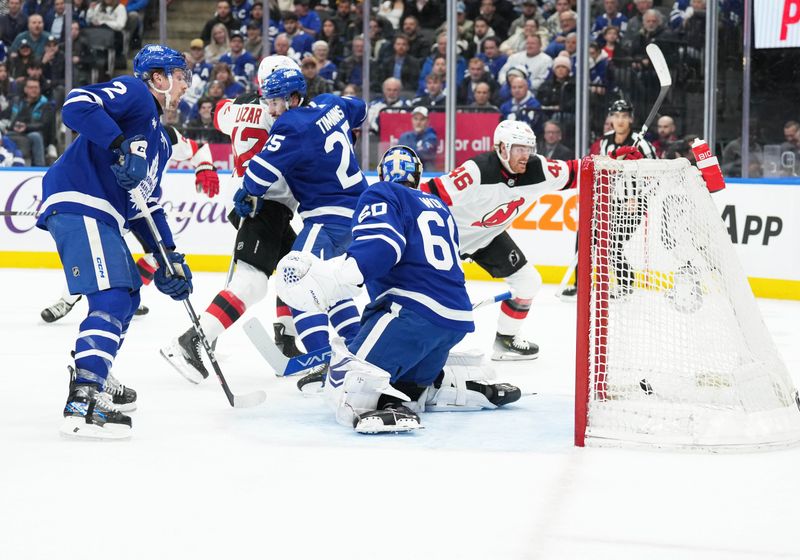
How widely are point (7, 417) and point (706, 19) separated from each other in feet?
19.1

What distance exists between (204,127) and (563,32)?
2872 millimetres

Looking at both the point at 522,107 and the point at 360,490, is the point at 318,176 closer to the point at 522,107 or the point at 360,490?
the point at 360,490

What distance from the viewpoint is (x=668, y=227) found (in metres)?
3.65

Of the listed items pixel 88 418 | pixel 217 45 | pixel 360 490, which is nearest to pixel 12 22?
pixel 217 45

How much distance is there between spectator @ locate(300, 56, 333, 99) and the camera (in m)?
9.20

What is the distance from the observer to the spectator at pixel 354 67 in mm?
9125

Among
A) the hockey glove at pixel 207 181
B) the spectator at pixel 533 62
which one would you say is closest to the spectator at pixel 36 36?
the spectator at pixel 533 62

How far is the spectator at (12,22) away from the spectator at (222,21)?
144 centimetres

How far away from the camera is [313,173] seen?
4363mm

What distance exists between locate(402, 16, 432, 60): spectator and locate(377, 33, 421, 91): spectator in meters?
0.03

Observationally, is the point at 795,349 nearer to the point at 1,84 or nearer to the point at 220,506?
the point at 220,506

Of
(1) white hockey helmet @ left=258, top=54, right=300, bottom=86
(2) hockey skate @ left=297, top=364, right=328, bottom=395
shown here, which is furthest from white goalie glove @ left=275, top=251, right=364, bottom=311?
(1) white hockey helmet @ left=258, top=54, right=300, bottom=86

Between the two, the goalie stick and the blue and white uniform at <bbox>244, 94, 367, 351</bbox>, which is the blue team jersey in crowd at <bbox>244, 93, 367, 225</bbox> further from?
the goalie stick

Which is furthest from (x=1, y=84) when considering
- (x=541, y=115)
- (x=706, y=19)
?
(x=706, y=19)
